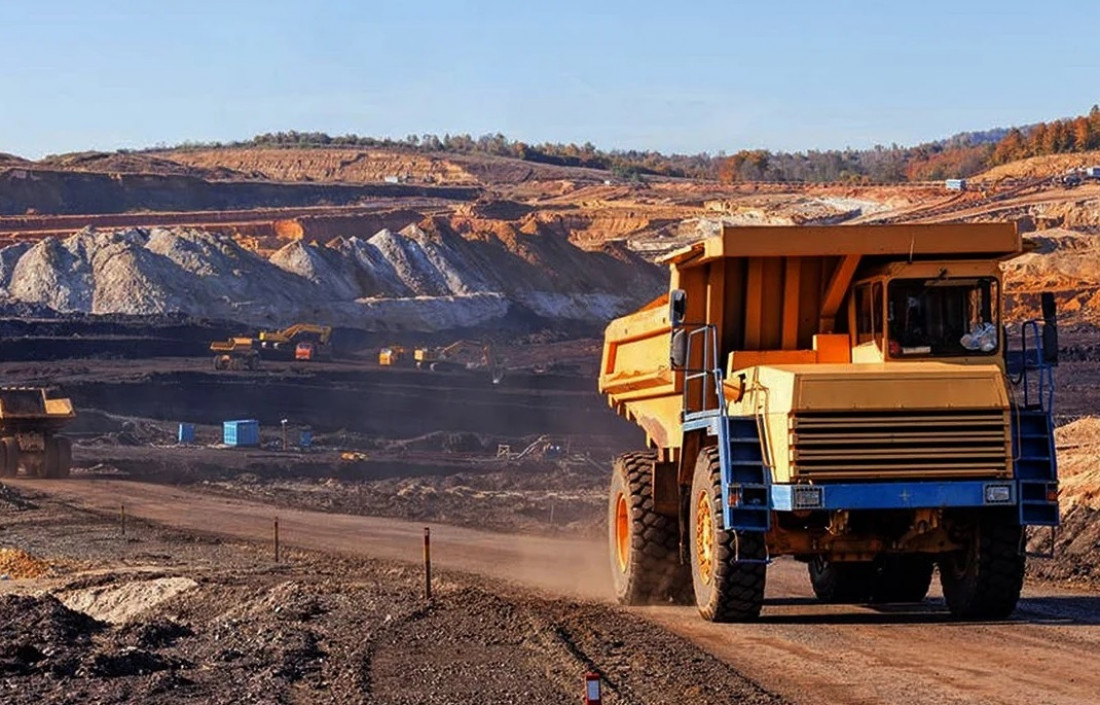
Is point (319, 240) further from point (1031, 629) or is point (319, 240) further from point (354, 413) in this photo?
point (1031, 629)

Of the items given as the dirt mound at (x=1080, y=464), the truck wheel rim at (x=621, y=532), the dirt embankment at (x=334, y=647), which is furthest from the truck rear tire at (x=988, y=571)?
the dirt mound at (x=1080, y=464)

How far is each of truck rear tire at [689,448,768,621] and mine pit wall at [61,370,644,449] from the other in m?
43.0

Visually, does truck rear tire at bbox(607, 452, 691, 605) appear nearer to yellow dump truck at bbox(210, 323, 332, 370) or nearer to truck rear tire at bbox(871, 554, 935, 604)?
truck rear tire at bbox(871, 554, 935, 604)

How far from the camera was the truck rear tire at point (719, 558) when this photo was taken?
14.1m

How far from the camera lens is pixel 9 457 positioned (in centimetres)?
4603

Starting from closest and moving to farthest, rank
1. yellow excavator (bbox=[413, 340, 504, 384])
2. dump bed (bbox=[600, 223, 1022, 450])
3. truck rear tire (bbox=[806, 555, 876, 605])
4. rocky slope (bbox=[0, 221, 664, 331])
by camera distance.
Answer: dump bed (bbox=[600, 223, 1022, 450]), truck rear tire (bbox=[806, 555, 876, 605]), yellow excavator (bbox=[413, 340, 504, 384]), rocky slope (bbox=[0, 221, 664, 331])

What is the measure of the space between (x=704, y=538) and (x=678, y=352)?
1572 mm

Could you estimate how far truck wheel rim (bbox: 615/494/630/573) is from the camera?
17.4 metres

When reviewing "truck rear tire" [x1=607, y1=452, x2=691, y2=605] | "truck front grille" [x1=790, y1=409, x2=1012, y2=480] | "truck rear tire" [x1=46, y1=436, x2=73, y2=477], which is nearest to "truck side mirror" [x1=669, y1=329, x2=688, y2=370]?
"truck front grille" [x1=790, y1=409, x2=1012, y2=480]

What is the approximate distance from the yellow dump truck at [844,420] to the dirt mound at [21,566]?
10.4 metres

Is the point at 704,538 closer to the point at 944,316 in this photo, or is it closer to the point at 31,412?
the point at 944,316

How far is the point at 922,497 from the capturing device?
13.6 metres

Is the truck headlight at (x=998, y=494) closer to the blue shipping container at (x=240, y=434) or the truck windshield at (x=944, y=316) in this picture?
the truck windshield at (x=944, y=316)

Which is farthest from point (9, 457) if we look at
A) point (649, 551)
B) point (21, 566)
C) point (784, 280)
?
point (784, 280)
